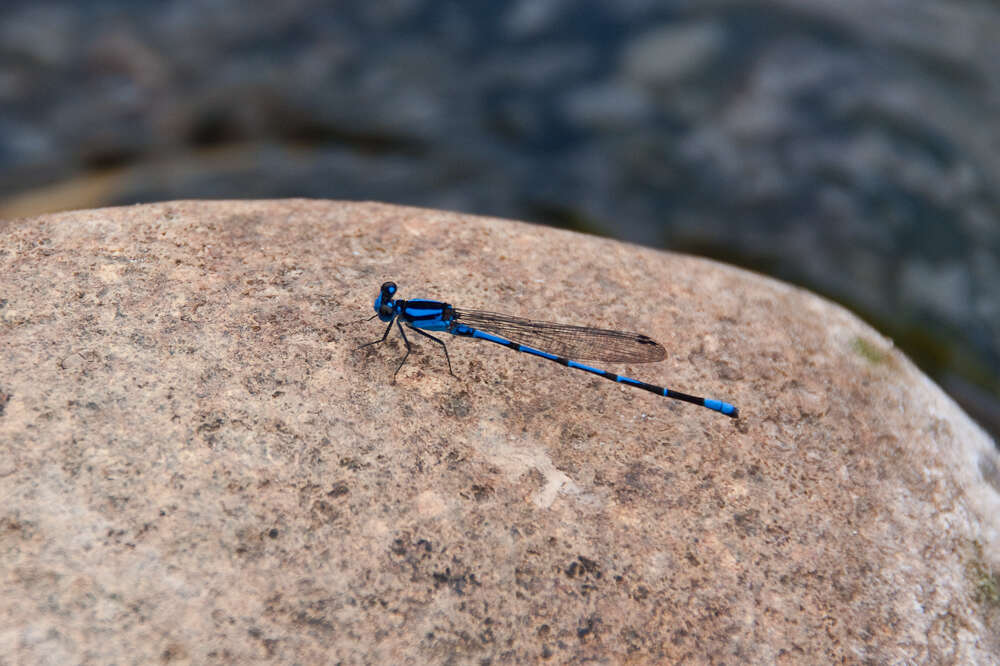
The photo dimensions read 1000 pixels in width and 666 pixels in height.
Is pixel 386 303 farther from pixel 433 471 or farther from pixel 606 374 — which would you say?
pixel 606 374

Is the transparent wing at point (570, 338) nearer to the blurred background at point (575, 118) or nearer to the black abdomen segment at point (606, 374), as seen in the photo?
the black abdomen segment at point (606, 374)

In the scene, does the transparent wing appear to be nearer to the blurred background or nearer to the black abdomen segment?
the black abdomen segment

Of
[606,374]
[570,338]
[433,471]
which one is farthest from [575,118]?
[433,471]

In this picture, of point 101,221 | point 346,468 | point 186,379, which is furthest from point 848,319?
point 101,221

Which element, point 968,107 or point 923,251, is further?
point 968,107

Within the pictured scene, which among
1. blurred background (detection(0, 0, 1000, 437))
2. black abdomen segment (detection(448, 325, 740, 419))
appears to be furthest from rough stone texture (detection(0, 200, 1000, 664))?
blurred background (detection(0, 0, 1000, 437))

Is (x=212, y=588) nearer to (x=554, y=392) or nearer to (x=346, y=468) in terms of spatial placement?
(x=346, y=468)
